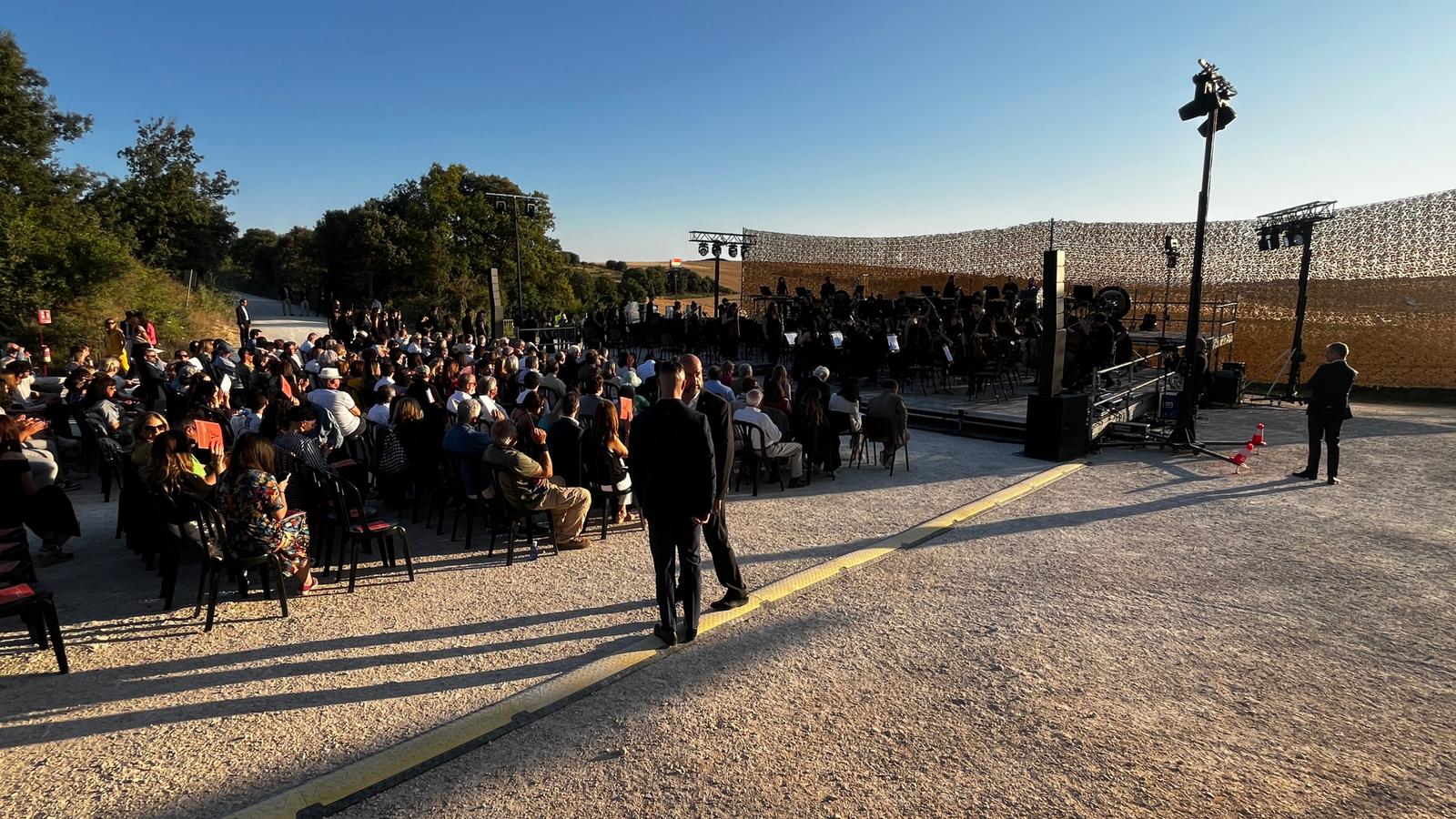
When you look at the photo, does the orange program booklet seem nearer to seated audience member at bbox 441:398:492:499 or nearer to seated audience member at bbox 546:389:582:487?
seated audience member at bbox 441:398:492:499

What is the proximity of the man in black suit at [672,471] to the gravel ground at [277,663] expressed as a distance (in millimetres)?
707

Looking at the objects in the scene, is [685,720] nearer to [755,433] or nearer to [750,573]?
[750,573]

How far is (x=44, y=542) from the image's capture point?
525 cm

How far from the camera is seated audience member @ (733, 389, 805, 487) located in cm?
714

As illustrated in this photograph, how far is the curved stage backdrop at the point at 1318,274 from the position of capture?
18656 millimetres

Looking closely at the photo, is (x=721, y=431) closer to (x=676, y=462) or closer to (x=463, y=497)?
(x=676, y=462)

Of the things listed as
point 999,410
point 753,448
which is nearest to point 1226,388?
point 999,410

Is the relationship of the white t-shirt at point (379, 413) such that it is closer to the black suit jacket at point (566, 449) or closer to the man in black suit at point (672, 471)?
the black suit jacket at point (566, 449)

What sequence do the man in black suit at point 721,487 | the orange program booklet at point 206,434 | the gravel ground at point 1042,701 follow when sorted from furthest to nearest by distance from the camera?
the orange program booklet at point 206,434
the man in black suit at point 721,487
the gravel ground at point 1042,701

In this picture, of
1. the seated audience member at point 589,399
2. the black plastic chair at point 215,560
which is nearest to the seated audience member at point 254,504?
the black plastic chair at point 215,560

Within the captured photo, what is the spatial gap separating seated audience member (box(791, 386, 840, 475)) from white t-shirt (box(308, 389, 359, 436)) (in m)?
4.56

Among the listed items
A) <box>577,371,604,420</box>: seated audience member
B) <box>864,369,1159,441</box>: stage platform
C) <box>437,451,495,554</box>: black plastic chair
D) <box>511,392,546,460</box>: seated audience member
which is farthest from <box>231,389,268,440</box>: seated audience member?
<box>864,369,1159,441</box>: stage platform

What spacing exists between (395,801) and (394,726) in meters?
0.56

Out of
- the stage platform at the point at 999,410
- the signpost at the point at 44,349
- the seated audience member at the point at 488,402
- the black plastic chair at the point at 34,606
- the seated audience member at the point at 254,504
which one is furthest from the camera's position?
the signpost at the point at 44,349
